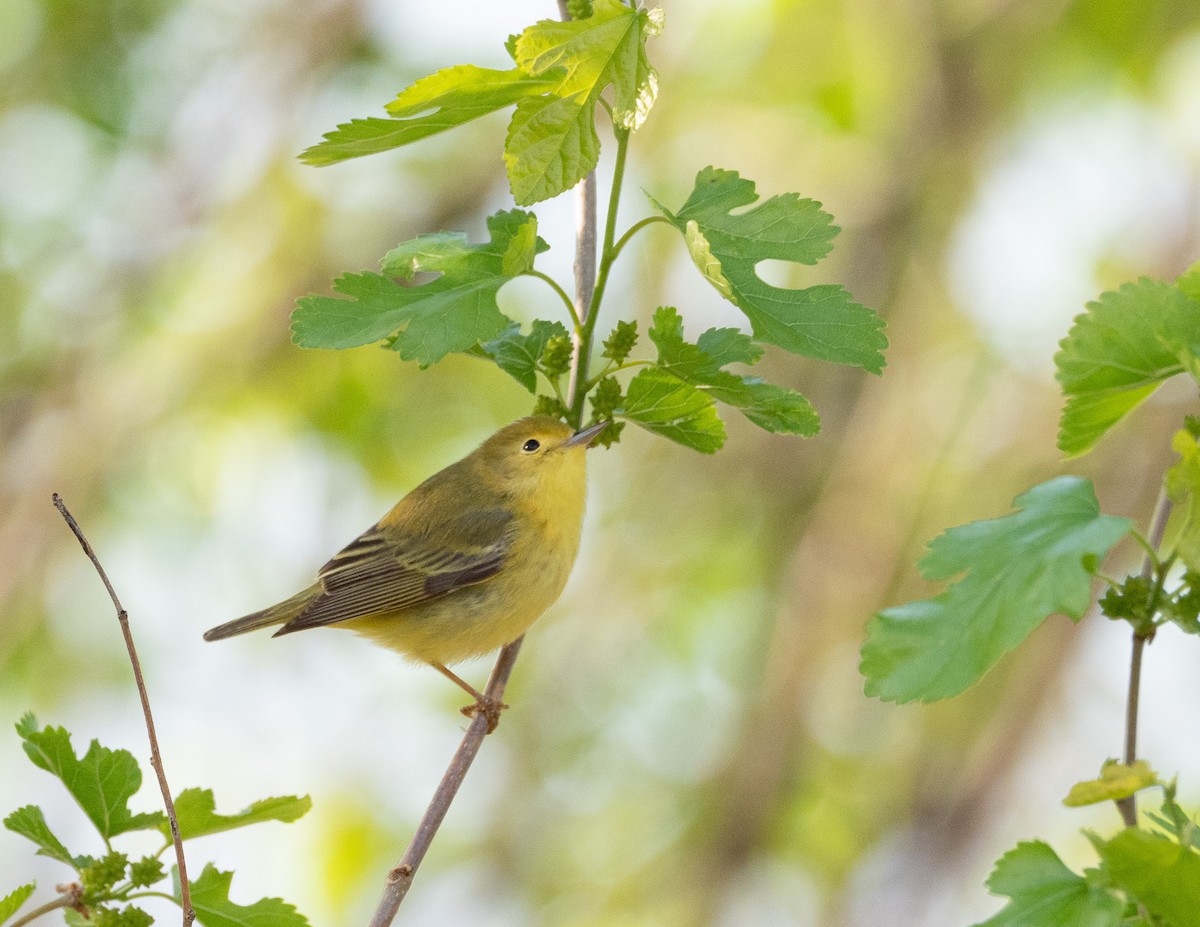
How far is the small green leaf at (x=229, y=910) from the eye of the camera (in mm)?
2305

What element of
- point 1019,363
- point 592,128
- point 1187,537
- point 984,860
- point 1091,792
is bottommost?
point 1091,792

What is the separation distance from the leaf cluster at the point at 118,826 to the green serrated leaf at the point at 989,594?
4.31 ft

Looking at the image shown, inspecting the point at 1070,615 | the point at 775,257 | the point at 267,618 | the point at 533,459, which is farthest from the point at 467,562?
the point at 1070,615

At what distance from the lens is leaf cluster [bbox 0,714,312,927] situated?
2195mm

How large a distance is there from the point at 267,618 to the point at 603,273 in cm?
300

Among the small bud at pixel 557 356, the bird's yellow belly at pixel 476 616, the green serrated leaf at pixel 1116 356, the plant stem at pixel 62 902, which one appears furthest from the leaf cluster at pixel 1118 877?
the bird's yellow belly at pixel 476 616

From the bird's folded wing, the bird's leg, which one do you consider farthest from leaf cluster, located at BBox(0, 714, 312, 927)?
the bird's folded wing

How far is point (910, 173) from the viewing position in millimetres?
7883

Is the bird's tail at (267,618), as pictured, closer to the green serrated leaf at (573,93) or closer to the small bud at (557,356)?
the small bud at (557,356)

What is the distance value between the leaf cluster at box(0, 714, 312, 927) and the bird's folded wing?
80.0 inches

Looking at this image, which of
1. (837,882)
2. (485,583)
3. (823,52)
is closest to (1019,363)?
(823,52)

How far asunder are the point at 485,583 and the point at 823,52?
237 inches

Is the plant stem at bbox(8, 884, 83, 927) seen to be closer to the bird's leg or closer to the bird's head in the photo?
the bird's leg

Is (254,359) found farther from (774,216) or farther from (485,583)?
(774,216)
